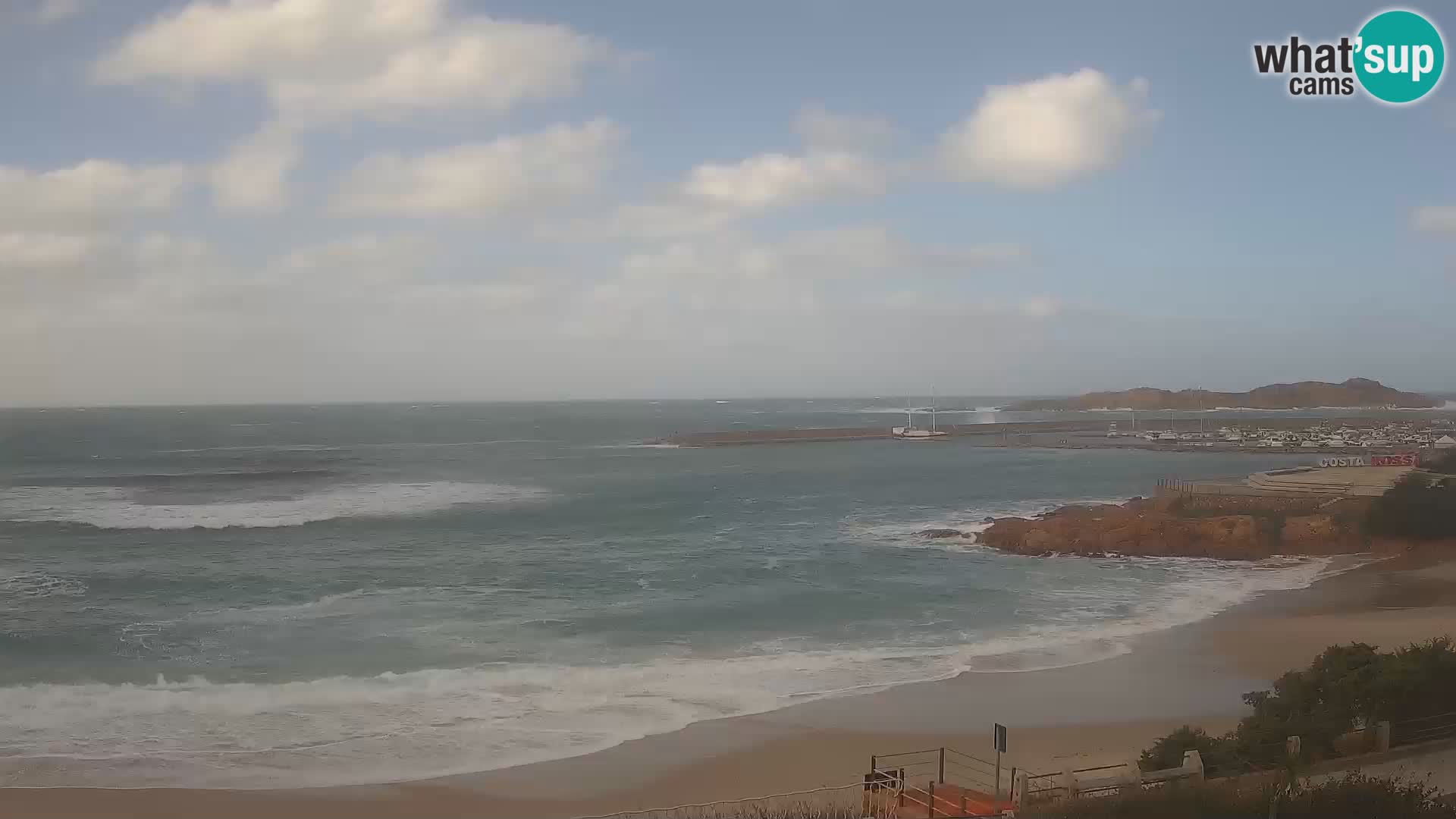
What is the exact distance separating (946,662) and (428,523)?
30.4 m

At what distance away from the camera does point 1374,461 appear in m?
62.3

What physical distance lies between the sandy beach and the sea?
2.27 ft

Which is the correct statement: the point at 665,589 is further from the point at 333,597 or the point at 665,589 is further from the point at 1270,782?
the point at 1270,782

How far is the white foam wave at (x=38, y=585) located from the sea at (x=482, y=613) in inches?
7.7

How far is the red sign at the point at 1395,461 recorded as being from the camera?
58.5 meters

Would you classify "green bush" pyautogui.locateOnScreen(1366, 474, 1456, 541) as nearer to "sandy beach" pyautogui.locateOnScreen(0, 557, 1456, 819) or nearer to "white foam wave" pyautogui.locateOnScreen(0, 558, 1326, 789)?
"sandy beach" pyautogui.locateOnScreen(0, 557, 1456, 819)

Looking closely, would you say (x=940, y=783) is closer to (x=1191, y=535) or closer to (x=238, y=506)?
(x=1191, y=535)

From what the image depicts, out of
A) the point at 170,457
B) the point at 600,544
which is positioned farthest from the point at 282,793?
the point at 170,457

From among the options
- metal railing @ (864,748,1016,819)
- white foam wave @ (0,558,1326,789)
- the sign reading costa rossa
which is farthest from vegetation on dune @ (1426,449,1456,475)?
metal railing @ (864,748,1016,819)

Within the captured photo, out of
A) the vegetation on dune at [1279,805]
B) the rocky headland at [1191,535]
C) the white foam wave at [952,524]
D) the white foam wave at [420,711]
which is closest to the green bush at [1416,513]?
the rocky headland at [1191,535]

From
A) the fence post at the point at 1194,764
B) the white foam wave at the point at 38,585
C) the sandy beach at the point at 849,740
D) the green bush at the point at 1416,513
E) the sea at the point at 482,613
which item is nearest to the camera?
the fence post at the point at 1194,764

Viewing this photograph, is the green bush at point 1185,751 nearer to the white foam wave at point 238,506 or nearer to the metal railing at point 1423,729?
the metal railing at point 1423,729

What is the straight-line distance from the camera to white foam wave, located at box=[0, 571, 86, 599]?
2836cm

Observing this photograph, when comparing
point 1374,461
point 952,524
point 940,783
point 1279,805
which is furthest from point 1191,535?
point 1374,461
